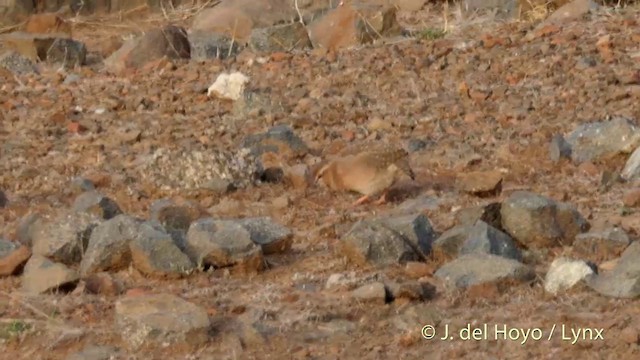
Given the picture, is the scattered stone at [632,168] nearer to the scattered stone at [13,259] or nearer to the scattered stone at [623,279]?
the scattered stone at [623,279]

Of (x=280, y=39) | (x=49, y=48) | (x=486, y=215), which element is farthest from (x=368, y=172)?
(x=49, y=48)

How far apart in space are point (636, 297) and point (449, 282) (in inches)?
18.7

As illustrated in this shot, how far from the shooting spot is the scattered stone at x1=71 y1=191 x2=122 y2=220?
4465mm

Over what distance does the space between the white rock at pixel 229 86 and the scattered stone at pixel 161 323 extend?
9.27 feet

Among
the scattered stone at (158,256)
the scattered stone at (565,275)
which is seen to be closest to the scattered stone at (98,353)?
the scattered stone at (158,256)

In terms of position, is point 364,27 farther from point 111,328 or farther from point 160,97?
point 111,328

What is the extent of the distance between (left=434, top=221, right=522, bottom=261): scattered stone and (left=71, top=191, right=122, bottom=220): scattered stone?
108 centimetres

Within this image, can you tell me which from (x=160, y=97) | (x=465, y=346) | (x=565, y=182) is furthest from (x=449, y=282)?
(x=160, y=97)

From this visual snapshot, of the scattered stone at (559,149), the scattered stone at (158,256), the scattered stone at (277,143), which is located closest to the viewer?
the scattered stone at (158,256)

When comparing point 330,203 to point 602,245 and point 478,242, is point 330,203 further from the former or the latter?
point 602,245

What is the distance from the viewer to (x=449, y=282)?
376 centimetres

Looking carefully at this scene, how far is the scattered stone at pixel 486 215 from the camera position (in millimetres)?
4203

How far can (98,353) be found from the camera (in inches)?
135

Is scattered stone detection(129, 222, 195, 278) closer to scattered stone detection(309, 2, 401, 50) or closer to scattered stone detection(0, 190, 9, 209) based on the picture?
scattered stone detection(0, 190, 9, 209)
